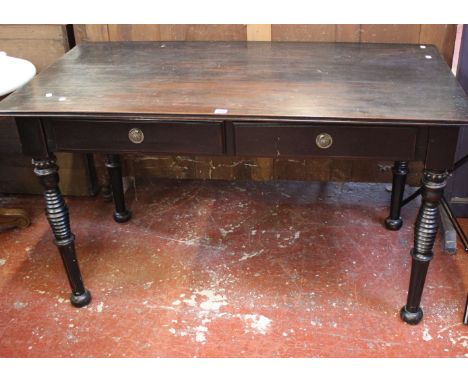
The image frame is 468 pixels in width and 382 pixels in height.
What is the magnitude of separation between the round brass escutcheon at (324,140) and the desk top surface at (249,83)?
2.8 inches

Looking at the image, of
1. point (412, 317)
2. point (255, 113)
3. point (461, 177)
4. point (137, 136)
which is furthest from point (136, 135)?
point (461, 177)

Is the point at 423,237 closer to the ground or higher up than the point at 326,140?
closer to the ground

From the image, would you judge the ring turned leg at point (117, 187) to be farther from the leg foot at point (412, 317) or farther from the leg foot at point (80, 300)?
the leg foot at point (412, 317)

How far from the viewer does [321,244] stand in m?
2.35

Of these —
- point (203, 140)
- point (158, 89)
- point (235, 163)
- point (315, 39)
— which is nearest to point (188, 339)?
point (203, 140)

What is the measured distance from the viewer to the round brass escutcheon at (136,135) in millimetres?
1690

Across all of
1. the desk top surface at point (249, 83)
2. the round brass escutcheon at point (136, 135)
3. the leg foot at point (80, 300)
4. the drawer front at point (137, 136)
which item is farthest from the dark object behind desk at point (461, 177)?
the leg foot at point (80, 300)

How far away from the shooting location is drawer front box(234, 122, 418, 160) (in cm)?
160

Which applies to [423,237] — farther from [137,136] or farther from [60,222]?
[60,222]

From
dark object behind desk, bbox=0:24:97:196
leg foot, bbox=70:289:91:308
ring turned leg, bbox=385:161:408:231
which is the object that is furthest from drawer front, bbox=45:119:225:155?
ring turned leg, bbox=385:161:408:231

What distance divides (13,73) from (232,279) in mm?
1125

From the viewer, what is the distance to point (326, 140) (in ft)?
5.36

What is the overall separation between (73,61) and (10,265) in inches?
34.0
